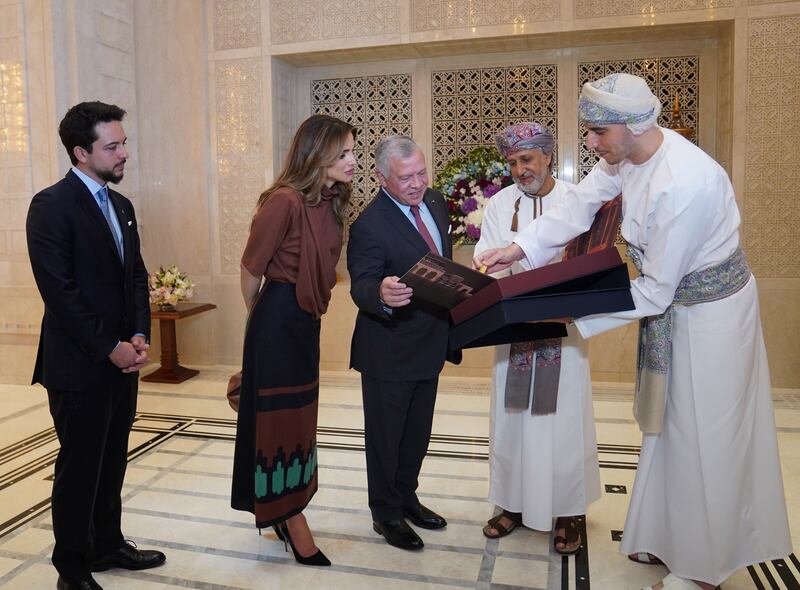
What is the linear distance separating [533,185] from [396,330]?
82 centimetres

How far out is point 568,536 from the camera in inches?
117

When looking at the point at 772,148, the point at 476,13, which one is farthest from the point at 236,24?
the point at 772,148

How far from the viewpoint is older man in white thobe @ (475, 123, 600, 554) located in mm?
2934

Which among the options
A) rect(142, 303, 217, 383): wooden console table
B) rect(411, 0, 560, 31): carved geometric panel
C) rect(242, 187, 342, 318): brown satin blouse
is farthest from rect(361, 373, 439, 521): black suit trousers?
rect(411, 0, 560, 31): carved geometric panel

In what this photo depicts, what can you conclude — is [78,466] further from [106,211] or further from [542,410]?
[542,410]

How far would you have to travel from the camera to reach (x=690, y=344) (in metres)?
2.44

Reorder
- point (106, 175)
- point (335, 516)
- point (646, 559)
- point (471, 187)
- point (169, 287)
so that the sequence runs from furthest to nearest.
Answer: point (169, 287), point (471, 187), point (335, 516), point (646, 559), point (106, 175)

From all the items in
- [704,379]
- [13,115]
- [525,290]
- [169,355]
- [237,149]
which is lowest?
[169,355]

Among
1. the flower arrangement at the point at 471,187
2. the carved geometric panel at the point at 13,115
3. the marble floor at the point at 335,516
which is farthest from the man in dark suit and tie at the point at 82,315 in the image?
the carved geometric panel at the point at 13,115

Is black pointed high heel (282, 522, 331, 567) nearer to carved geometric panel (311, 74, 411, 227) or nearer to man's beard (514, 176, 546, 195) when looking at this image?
man's beard (514, 176, 546, 195)

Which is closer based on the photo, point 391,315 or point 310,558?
point 391,315

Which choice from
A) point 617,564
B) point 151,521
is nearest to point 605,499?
point 617,564

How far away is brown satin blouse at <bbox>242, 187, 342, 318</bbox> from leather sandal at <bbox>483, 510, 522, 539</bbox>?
1.20m

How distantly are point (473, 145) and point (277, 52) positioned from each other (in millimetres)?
1860
